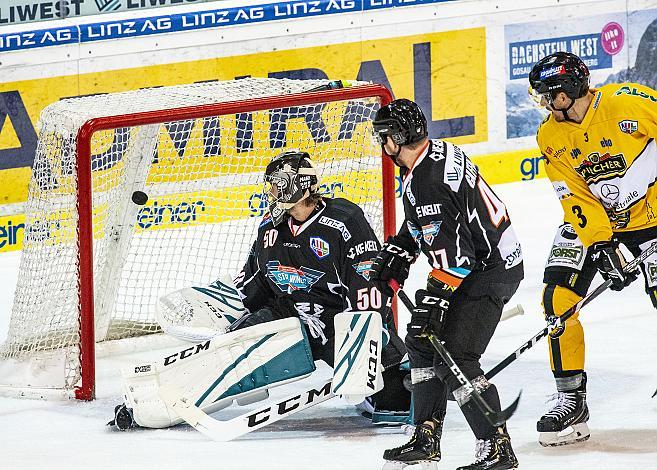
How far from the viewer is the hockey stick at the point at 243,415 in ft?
15.6

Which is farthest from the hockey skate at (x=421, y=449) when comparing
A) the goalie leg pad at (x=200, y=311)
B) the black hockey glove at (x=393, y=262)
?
the goalie leg pad at (x=200, y=311)

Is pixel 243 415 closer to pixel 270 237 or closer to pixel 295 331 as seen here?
pixel 295 331

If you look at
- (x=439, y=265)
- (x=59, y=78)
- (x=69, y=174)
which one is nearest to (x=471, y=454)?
(x=439, y=265)

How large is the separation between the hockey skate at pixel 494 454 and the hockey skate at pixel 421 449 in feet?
0.37

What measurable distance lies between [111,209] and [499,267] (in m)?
2.12

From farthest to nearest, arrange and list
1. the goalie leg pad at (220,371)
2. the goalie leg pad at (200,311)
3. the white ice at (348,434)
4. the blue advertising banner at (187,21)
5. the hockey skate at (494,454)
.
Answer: the blue advertising banner at (187,21) → the goalie leg pad at (200,311) → the goalie leg pad at (220,371) → the white ice at (348,434) → the hockey skate at (494,454)

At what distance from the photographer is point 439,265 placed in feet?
13.5

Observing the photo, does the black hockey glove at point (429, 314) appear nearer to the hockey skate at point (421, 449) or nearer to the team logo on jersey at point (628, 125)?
the hockey skate at point (421, 449)

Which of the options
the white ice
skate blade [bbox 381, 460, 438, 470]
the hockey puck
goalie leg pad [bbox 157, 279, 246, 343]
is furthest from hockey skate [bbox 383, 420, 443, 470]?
the hockey puck

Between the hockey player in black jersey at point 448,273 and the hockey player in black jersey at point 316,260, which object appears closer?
the hockey player in black jersey at point 448,273

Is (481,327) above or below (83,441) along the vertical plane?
above

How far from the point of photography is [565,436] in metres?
4.66

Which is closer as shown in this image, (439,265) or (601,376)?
(439,265)

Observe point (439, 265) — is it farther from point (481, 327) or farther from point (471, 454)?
point (471, 454)
